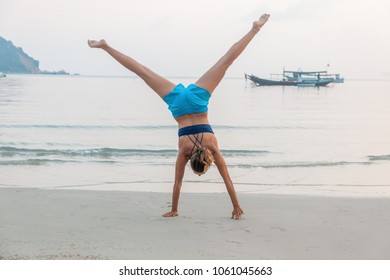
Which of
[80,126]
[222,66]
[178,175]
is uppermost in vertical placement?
[222,66]

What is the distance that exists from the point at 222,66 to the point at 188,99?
590 millimetres

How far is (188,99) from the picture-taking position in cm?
661

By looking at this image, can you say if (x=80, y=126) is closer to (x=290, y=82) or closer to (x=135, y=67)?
(x=135, y=67)

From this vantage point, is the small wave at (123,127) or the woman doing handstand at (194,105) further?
the small wave at (123,127)

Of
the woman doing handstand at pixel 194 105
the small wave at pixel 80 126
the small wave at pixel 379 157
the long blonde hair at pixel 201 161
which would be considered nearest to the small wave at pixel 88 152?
the small wave at pixel 379 157

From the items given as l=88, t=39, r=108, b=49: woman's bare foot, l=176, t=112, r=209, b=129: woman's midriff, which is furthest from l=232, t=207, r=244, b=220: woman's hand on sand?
l=88, t=39, r=108, b=49: woman's bare foot

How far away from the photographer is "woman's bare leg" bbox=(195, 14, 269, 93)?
22.1 ft

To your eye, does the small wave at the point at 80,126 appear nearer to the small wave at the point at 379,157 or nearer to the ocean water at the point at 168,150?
the ocean water at the point at 168,150

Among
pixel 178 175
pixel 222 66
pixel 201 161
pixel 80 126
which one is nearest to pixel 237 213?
pixel 178 175

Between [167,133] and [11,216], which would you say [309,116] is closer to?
[167,133]

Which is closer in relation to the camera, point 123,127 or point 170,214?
point 170,214

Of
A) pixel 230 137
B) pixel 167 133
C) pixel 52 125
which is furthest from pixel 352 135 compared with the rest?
pixel 52 125

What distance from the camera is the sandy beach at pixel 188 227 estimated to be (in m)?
5.51

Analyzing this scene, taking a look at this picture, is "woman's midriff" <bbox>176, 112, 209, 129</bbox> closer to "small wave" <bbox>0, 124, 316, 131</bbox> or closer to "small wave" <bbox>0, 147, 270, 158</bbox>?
"small wave" <bbox>0, 147, 270, 158</bbox>
